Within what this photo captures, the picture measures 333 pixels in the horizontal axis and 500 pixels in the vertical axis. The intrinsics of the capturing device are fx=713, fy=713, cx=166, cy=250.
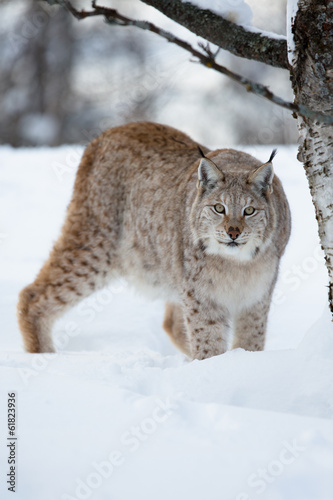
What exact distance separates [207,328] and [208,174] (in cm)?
81

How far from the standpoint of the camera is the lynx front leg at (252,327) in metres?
3.87

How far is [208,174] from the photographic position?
3.63 meters

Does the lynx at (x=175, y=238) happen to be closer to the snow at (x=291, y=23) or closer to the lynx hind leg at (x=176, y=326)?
the lynx hind leg at (x=176, y=326)

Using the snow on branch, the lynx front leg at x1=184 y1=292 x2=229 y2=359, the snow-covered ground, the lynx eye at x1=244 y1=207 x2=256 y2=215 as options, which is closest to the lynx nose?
the lynx eye at x1=244 y1=207 x2=256 y2=215

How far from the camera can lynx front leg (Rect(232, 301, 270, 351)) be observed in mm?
3871

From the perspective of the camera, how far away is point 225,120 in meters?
14.0

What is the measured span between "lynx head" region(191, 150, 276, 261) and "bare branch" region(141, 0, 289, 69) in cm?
53

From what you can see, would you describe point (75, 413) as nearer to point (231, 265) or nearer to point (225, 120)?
point (231, 265)

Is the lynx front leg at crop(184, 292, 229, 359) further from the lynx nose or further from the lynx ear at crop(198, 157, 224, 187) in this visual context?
the lynx ear at crop(198, 157, 224, 187)

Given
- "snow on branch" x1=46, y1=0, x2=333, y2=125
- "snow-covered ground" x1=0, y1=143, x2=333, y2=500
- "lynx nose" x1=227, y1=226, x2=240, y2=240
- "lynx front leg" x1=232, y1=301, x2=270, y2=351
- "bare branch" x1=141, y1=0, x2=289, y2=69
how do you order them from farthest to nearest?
"lynx front leg" x1=232, y1=301, x2=270, y2=351 < "lynx nose" x1=227, y1=226, x2=240, y2=240 < "bare branch" x1=141, y1=0, x2=289, y2=69 < "snow-covered ground" x1=0, y1=143, x2=333, y2=500 < "snow on branch" x1=46, y1=0, x2=333, y2=125

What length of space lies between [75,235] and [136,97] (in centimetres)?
976

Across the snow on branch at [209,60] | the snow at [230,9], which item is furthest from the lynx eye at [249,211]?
the snow on branch at [209,60]

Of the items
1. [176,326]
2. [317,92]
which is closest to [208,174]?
[317,92]

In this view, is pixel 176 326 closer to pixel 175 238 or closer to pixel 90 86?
pixel 175 238
